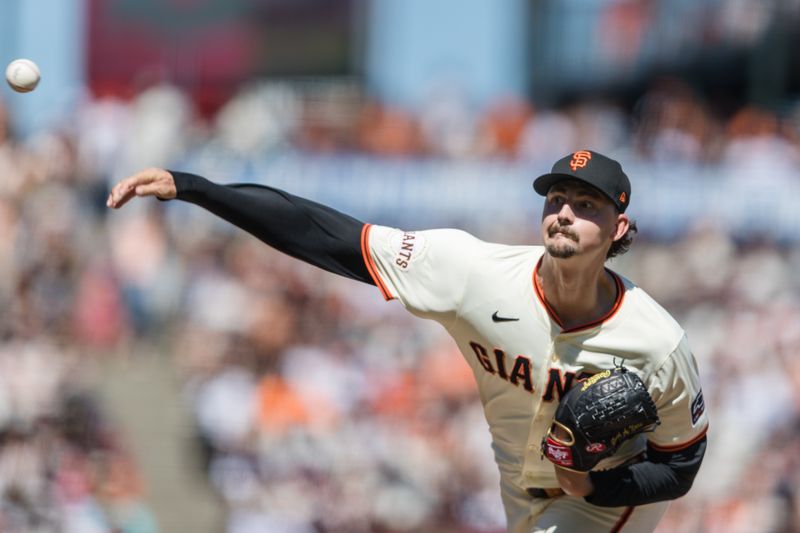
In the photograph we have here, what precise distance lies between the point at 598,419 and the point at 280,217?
140 cm

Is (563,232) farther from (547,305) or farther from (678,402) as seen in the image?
(678,402)

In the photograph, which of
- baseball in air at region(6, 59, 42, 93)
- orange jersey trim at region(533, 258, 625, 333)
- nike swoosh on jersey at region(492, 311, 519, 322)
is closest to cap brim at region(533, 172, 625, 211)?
orange jersey trim at region(533, 258, 625, 333)

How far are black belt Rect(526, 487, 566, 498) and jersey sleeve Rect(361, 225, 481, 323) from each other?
2.70 ft

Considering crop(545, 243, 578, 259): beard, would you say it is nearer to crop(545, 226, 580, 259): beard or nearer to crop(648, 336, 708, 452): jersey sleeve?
crop(545, 226, 580, 259): beard

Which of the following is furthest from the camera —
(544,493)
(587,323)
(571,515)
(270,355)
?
(270,355)

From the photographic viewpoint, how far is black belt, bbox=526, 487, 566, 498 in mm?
5078

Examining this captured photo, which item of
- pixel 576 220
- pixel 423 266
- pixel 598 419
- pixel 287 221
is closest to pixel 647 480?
pixel 598 419

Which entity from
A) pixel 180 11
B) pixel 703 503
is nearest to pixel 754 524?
pixel 703 503

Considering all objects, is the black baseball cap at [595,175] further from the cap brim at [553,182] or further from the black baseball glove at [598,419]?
the black baseball glove at [598,419]

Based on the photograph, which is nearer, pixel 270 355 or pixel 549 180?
pixel 549 180

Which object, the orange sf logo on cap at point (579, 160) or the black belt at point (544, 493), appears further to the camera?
the black belt at point (544, 493)

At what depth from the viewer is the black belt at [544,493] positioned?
16.7 feet

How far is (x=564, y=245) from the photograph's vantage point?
452 centimetres

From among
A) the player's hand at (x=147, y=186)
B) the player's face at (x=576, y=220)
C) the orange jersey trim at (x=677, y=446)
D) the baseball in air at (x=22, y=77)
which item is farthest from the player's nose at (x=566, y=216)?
the baseball in air at (x=22, y=77)
